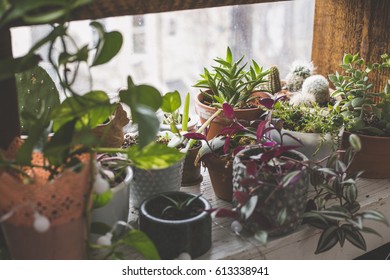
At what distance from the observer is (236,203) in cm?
96

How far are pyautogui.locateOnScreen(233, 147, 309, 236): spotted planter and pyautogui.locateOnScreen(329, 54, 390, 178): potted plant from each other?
0.28 m

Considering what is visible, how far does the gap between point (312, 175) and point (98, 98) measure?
44 cm

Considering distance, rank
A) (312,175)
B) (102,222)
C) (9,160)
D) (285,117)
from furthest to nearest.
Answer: (285,117)
(312,175)
(102,222)
(9,160)

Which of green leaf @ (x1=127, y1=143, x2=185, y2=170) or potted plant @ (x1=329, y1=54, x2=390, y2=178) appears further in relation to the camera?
potted plant @ (x1=329, y1=54, x2=390, y2=178)

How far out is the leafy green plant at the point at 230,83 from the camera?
1.19 meters

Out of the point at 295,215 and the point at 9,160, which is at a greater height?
the point at 9,160

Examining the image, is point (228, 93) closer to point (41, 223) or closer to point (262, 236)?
point (262, 236)

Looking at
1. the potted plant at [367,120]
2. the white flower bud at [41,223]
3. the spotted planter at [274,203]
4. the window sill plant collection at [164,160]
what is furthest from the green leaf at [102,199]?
the potted plant at [367,120]

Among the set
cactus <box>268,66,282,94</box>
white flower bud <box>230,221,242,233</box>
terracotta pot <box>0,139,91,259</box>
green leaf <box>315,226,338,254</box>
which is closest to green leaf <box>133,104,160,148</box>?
terracotta pot <box>0,139,91,259</box>

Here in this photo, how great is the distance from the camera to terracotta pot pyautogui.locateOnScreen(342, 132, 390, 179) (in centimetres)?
118

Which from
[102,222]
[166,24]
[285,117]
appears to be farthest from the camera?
[166,24]

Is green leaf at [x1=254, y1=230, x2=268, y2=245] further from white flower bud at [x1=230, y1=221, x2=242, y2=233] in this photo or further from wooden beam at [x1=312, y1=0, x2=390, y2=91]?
wooden beam at [x1=312, y1=0, x2=390, y2=91]
